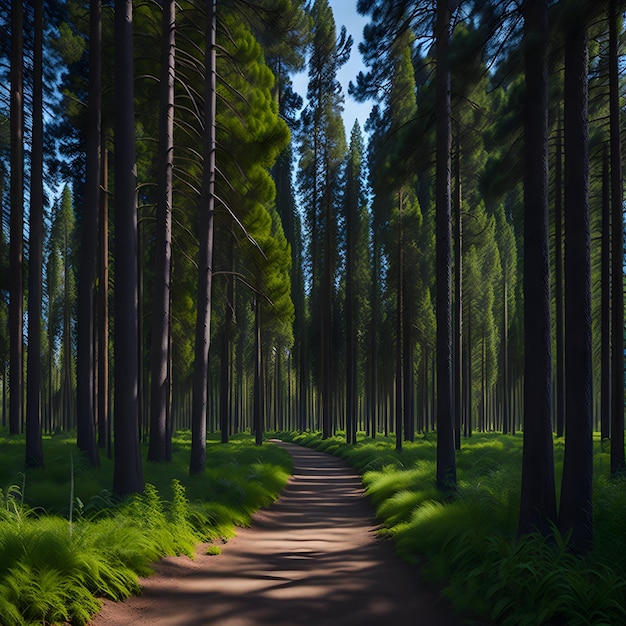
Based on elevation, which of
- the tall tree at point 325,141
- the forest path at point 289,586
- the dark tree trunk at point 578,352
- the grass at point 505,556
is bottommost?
the forest path at point 289,586

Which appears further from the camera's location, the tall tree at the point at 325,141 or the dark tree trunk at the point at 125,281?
the tall tree at the point at 325,141

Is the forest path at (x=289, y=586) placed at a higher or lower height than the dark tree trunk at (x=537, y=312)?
lower

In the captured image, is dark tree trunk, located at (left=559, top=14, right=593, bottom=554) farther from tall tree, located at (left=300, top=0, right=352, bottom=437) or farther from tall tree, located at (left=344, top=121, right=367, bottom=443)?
tall tree, located at (left=300, top=0, right=352, bottom=437)

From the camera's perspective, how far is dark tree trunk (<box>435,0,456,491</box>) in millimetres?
12195

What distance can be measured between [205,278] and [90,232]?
2925 mm

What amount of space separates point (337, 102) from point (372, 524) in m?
24.0

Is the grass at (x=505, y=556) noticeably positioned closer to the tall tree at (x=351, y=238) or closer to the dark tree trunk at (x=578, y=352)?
the dark tree trunk at (x=578, y=352)

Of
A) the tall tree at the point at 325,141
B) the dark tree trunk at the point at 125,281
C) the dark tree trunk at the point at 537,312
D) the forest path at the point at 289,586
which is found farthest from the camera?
the tall tree at the point at 325,141

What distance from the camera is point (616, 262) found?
14656mm

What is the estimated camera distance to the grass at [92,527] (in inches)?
206

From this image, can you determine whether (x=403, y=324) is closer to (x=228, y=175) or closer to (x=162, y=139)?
(x=228, y=175)

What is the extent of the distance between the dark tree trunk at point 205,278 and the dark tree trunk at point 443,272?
4950 millimetres

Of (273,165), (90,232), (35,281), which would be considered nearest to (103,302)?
(35,281)

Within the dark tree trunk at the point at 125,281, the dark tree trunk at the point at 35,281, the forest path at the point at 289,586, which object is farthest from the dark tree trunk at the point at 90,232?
the forest path at the point at 289,586
